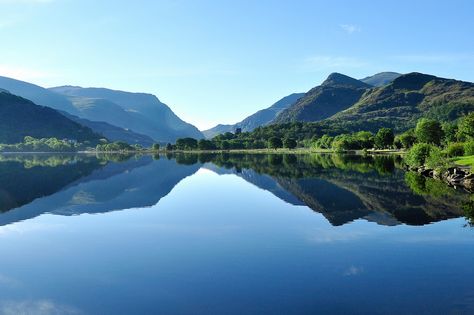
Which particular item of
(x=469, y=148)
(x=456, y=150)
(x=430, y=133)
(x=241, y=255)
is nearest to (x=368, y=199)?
(x=241, y=255)

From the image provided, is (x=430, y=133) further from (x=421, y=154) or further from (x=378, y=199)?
(x=378, y=199)

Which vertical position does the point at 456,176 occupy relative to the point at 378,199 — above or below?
above

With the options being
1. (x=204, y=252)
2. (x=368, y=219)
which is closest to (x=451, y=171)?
(x=368, y=219)

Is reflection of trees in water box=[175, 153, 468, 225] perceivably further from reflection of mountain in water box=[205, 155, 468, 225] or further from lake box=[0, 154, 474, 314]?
lake box=[0, 154, 474, 314]

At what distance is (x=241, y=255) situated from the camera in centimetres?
3133

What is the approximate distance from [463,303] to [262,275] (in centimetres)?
1102

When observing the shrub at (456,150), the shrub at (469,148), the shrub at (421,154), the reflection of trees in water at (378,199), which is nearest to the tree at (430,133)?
the shrub at (456,150)

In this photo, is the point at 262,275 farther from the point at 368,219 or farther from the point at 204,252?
the point at 368,219

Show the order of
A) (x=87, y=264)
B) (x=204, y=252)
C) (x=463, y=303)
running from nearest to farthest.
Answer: (x=463, y=303)
(x=87, y=264)
(x=204, y=252)

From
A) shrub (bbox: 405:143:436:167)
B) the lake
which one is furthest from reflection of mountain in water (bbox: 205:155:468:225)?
shrub (bbox: 405:143:436:167)

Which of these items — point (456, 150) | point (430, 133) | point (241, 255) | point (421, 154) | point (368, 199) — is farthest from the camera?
point (430, 133)

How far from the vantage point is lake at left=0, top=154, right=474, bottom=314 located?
2217 centimetres

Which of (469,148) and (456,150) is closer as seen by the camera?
(469,148)

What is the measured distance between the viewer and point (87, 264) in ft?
96.6
